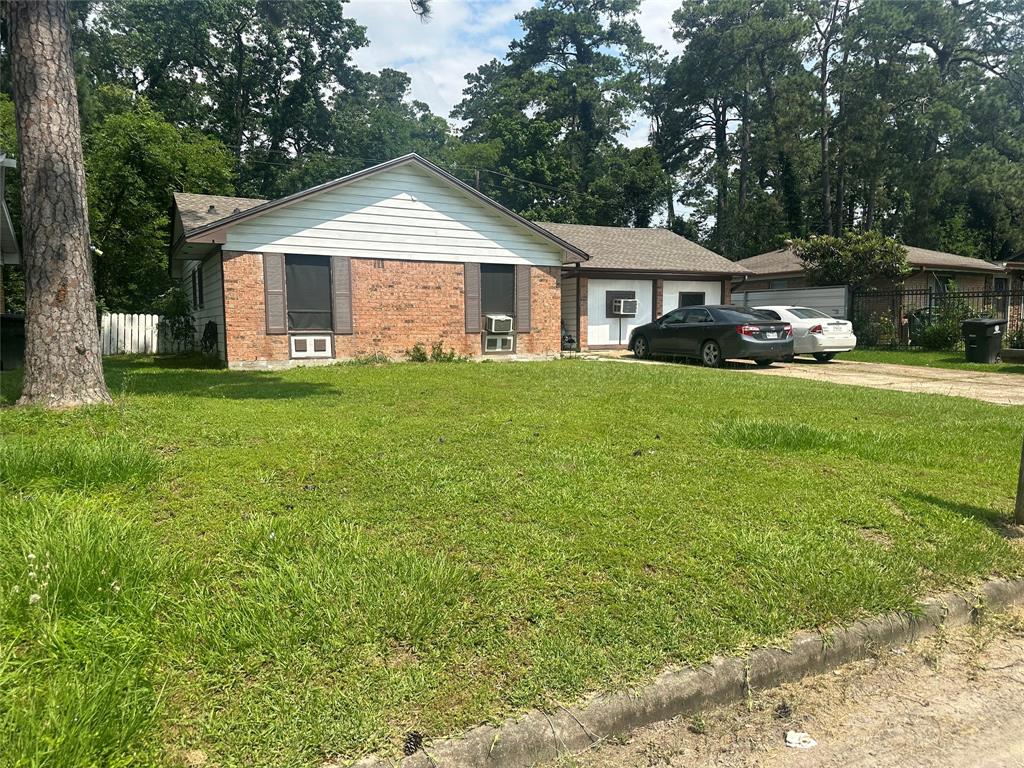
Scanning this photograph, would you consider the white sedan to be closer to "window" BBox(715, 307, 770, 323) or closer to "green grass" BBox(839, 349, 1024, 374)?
"window" BBox(715, 307, 770, 323)

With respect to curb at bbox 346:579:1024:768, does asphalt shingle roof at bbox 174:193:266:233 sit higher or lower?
higher

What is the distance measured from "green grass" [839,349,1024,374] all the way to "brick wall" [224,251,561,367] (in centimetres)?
916

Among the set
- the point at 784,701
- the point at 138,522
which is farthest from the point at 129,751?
the point at 784,701

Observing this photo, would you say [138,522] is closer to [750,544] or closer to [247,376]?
[750,544]

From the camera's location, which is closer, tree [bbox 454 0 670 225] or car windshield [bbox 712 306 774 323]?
car windshield [bbox 712 306 774 323]

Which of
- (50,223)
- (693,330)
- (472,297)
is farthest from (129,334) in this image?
(693,330)

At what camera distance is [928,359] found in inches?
631

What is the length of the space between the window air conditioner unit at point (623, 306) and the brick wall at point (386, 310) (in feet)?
15.3

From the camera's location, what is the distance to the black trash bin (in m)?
14.8

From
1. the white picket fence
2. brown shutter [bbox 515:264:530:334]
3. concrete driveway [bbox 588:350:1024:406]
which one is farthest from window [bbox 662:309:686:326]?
the white picket fence

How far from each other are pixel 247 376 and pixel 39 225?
4.51 m

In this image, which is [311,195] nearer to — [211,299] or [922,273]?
[211,299]

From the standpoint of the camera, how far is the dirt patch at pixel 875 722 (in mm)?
2248

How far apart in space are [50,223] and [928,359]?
18.1 metres
